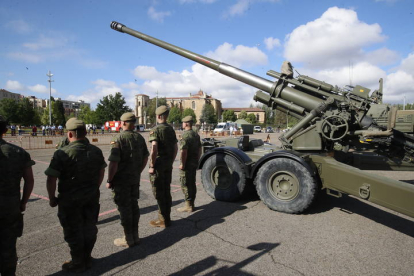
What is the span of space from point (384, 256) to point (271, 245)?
50.9 inches

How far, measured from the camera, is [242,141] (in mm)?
5395

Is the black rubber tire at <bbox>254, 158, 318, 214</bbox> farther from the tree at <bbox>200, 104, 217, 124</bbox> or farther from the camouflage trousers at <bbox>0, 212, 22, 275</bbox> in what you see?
the tree at <bbox>200, 104, 217, 124</bbox>

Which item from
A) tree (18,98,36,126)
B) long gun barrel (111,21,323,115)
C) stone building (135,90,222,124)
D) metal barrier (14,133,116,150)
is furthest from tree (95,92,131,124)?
long gun barrel (111,21,323,115)

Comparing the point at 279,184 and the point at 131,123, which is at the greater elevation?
the point at 131,123

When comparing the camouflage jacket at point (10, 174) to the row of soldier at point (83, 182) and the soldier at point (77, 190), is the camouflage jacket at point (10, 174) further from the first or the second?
the soldier at point (77, 190)

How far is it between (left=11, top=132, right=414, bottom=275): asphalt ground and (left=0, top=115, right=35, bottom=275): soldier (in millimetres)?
509

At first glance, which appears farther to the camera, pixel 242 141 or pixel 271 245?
pixel 242 141

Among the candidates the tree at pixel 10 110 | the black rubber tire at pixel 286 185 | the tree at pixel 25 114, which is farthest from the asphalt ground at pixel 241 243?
the tree at pixel 25 114

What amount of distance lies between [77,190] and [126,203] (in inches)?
26.4

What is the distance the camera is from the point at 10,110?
44312 millimetres

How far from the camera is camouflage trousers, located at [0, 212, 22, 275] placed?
2154mm

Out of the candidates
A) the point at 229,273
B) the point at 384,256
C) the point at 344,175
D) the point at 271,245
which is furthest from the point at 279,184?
the point at 229,273

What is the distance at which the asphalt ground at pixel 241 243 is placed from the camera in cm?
270

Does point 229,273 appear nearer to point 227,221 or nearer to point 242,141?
point 227,221
